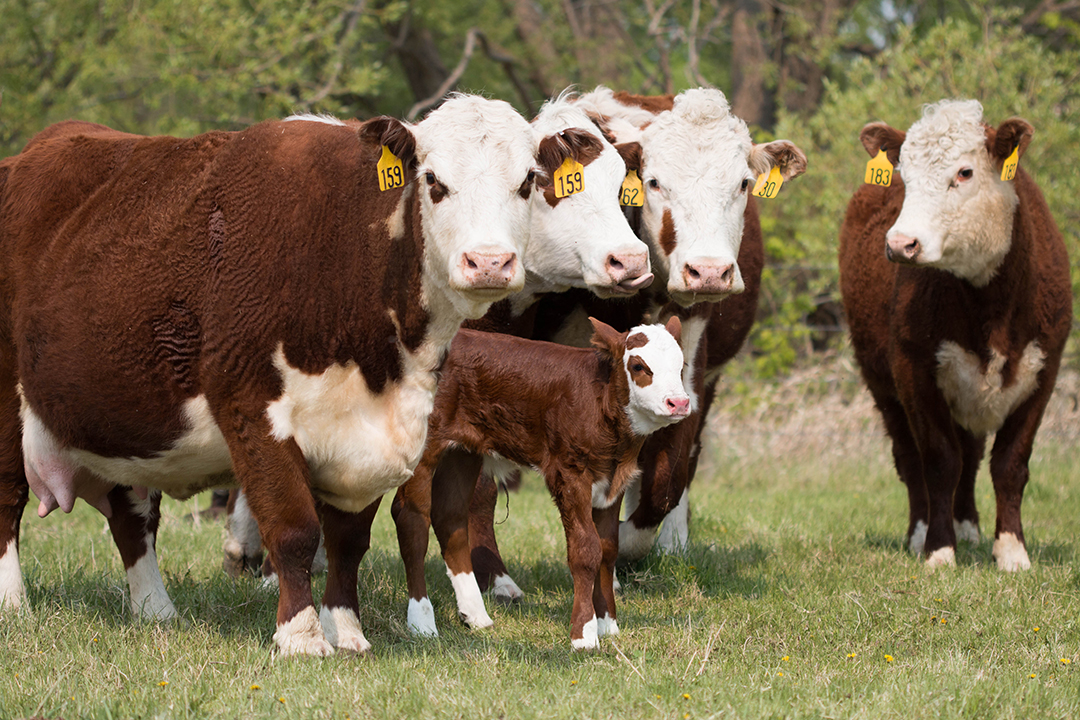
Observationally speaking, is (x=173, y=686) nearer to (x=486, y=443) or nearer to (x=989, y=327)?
(x=486, y=443)

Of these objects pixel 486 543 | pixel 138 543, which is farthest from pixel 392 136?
pixel 486 543

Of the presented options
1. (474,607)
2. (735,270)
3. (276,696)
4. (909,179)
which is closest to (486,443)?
(474,607)

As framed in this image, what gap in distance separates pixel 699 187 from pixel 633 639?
2.45 m

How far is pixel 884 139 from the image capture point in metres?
7.72

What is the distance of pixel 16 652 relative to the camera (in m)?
4.67

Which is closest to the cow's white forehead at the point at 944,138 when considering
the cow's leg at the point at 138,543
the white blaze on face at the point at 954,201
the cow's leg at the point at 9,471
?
the white blaze on face at the point at 954,201

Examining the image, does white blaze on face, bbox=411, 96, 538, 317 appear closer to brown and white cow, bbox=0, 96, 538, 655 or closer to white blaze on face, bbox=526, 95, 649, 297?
brown and white cow, bbox=0, 96, 538, 655

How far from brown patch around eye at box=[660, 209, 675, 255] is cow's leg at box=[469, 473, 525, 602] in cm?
159

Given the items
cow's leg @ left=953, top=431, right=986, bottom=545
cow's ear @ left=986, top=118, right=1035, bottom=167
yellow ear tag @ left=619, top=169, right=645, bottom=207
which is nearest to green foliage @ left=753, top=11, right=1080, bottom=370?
cow's leg @ left=953, top=431, right=986, bottom=545

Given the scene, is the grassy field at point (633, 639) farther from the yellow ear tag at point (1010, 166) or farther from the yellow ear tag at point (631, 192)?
the yellow ear tag at point (1010, 166)

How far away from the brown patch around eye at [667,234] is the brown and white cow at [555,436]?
29.4 inches

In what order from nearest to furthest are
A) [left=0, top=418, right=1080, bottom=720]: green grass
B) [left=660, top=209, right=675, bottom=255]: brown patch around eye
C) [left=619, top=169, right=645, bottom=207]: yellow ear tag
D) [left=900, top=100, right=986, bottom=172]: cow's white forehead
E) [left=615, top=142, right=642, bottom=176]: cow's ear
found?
[left=0, top=418, right=1080, bottom=720]: green grass < [left=660, top=209, right=675, bottom=255]: brown patch around eye < [left=619, top=169, right=645, bottom=207]: yellow ear tag < [left=615, top=142, right=642, bottom=176]: cow's ear < [left=900, top=100, right=986, bottom=172]: cow's white forehead

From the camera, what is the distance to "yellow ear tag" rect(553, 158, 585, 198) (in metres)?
5.37

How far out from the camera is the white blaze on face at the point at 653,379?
5207 mm
